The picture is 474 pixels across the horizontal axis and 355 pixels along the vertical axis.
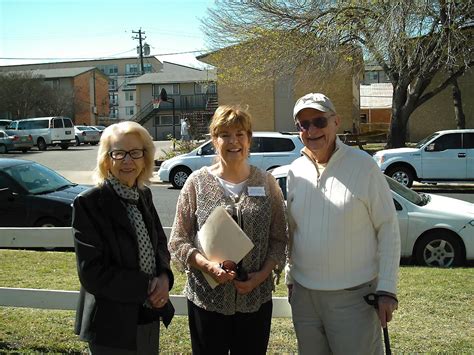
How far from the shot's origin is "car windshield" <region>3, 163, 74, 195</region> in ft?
31.6

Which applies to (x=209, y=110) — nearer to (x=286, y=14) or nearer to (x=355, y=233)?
(x=286, y=14)

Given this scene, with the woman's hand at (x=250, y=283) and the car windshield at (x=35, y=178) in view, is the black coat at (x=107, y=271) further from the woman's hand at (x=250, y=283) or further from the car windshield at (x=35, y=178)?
the car windshield at (x=35, y=178)

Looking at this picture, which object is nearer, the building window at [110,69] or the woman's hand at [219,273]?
the woman's hand at [219,273]

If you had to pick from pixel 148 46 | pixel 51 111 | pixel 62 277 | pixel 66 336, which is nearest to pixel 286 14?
pixel 62 277

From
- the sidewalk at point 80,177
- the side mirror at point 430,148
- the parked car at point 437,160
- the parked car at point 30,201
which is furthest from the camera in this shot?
the sidewalk at point 80,177

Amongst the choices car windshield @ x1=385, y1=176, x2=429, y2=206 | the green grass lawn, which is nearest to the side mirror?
car windshield @ x1=385, y1=176, x2=429, y2=206

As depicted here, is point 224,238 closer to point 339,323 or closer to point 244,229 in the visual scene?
point 244,229

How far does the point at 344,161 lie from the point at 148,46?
8024 centimetres

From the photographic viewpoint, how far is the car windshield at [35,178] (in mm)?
9641

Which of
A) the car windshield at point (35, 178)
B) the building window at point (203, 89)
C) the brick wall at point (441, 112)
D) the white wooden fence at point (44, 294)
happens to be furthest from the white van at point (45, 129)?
the white wooden fence at point (44, 294)

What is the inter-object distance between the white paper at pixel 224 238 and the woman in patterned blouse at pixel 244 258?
0.25ft

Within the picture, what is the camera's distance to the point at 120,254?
279 centimetres

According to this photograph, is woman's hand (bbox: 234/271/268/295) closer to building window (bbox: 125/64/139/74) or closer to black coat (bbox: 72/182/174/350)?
black coat (bbox: 72/182/174/350)

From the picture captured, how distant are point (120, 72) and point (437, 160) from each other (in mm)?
97170
